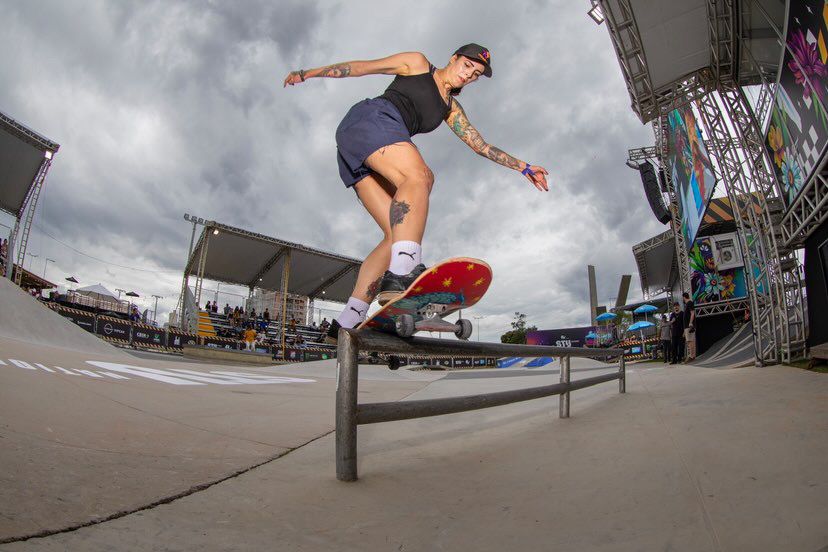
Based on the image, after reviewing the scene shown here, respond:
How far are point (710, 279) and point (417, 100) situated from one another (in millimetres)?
17637

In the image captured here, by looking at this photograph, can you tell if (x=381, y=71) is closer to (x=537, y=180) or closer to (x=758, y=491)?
(x=537, y=180)

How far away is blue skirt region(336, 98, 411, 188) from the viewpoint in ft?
5.59

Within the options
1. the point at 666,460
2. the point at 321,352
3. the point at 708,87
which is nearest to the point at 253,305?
the point at 321,352

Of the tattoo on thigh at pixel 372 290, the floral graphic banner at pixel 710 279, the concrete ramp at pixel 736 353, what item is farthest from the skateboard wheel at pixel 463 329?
the floral graphic banner at pixel 710 279

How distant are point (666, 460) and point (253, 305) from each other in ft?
82.4

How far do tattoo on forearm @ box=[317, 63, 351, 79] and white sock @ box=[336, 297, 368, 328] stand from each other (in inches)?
43.5

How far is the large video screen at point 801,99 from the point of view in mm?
4309

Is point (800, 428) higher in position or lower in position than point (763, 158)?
lower

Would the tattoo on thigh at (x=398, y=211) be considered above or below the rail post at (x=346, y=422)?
above

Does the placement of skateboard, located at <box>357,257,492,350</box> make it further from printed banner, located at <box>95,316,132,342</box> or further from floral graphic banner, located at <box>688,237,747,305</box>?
printed banner, located at <box>95,316,132,342</box>

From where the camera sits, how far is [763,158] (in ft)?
21.7

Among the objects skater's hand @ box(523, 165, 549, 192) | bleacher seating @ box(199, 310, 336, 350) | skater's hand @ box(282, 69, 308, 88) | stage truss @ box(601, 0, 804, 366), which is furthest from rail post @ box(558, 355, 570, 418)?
bleacher seating @ box(199, 310, 336, 350)

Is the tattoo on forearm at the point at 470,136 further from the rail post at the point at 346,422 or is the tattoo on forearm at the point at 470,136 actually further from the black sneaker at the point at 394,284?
the rail post at the point at 346,422

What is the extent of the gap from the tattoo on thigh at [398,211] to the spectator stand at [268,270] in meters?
18.1
